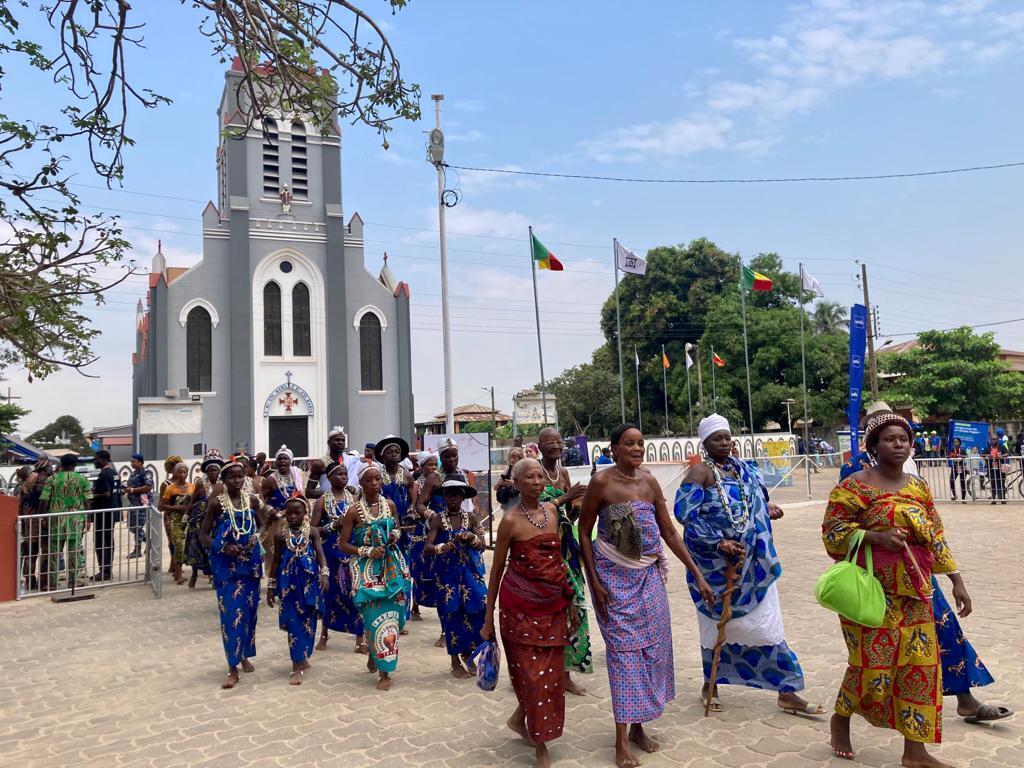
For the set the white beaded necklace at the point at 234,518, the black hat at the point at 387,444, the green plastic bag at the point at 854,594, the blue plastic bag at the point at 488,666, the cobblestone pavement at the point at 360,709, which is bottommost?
the cobblestone pavement at the point at 360,709

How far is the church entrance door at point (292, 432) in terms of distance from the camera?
30.0m

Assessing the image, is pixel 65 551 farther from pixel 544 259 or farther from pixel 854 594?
pixel 544 259

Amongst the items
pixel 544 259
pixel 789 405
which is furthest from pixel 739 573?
pixel 789 405

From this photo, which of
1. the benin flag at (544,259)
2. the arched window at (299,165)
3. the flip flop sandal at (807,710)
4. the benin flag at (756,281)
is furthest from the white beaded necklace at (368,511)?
the arched window at (299,165)

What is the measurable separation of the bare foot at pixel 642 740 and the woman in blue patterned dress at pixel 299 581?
2672 mm

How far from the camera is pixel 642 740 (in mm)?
3924

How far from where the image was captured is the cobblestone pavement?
393 cm

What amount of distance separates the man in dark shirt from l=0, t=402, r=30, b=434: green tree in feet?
97.1

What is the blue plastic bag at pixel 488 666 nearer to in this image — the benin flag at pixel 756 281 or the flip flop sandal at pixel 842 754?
the flip flop sandal at pixel 842 754

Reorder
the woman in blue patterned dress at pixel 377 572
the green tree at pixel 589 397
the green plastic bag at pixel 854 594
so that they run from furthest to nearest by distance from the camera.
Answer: the green tree at pixel 589 397 < the woman in blue patterned dress at pixel 377 572 < the green plastic bag at pixel 854 594

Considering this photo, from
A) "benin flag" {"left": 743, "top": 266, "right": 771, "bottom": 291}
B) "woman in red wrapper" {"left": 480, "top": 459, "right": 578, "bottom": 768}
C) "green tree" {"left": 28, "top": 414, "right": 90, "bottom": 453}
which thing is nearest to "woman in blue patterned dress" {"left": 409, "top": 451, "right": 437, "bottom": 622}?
"woman in red wrapper" {"left": 480, "top": 459, "right": 578, "bottom": 768}

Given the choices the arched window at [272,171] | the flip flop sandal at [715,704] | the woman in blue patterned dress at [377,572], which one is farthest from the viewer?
the arched window at [272,171]

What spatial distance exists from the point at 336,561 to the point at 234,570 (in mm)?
881

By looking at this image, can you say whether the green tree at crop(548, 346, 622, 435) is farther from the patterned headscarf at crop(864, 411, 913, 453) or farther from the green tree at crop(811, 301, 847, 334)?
the patterned headscarf at crop(864, 411, 913, 453)
